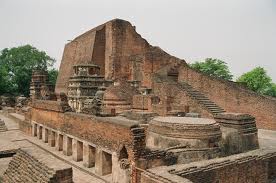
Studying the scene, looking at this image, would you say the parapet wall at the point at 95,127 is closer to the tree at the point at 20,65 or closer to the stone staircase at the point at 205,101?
the stone staircase at the point at 205,101

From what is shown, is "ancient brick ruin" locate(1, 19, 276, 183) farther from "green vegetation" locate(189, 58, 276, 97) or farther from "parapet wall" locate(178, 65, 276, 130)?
"green vegetation" locate(189, 58, 276, 97)

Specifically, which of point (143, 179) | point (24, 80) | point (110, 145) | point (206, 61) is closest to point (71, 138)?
point (110, 145)

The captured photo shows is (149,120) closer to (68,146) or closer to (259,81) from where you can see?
(68,146)

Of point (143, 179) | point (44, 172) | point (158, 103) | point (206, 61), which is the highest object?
point (206, 61)

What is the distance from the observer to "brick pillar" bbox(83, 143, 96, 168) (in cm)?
1118

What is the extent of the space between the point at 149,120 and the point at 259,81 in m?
27.5

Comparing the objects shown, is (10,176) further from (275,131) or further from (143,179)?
(275,131)

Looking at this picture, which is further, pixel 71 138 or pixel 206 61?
pixel 206 61

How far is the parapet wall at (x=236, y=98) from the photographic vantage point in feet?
47.4

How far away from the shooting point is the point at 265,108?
1442 cm

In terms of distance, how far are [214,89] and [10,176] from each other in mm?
12142

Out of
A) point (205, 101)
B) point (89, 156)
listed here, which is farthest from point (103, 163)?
point (205, 101)

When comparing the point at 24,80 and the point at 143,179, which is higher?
the point at 24,80

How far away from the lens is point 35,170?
635 cm
